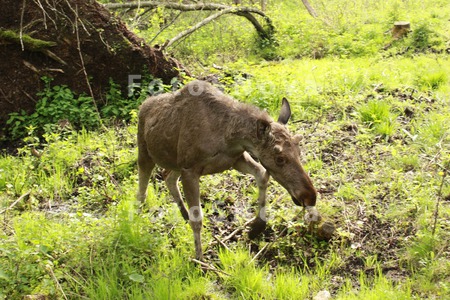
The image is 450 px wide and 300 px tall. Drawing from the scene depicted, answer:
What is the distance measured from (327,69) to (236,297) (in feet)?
23.3

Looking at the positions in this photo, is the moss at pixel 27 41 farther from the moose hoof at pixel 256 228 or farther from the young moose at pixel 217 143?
the moose hoof at pixel 256 228

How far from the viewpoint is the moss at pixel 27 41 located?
936 centimetres

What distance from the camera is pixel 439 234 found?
5.46 metres

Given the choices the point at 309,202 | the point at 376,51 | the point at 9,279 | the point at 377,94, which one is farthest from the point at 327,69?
the point at 9,279

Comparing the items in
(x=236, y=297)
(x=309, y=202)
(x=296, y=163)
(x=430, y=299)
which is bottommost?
(x=236, y=297)

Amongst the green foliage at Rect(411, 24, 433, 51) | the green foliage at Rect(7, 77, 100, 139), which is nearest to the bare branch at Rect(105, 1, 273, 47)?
the green foliage at Rect(7, 77, 100, 139)

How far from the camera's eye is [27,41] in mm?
9445

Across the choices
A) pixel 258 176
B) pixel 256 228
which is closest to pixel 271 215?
pixel 256 228

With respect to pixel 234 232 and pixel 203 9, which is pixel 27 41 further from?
pixel 234 232

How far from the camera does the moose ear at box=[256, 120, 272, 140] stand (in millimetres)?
5056

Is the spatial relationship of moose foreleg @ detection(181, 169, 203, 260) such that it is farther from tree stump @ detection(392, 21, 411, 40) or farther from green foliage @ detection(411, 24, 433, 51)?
tree stump @ detection(392, 21, 411, 40)

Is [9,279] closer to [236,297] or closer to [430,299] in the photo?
[236,297]

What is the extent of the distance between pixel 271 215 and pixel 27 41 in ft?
19.2

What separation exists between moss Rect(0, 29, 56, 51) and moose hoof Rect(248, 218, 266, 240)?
583 centimetres
